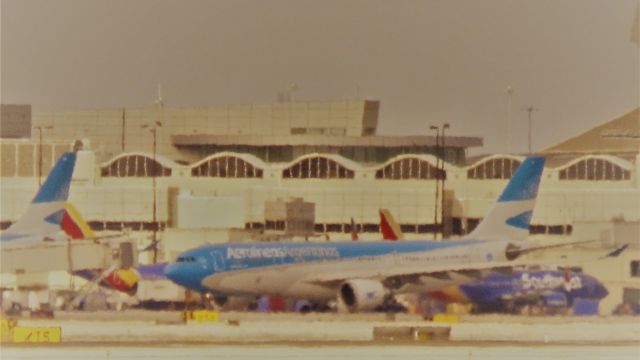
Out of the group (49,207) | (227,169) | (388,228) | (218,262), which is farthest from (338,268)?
(227,169)

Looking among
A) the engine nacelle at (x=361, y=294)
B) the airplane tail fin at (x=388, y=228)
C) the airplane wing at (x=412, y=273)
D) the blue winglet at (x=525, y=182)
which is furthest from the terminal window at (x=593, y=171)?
the engine nacelle at (x=361, y=294)

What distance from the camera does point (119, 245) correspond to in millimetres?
105938

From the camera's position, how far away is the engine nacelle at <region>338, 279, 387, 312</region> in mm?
90825

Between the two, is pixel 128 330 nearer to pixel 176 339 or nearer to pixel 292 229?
pixel 176 339

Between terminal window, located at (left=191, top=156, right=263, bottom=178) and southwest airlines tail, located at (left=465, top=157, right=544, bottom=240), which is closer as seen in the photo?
southwest airlines tail, located at (left=465, top=157, right=544, bottom=240)

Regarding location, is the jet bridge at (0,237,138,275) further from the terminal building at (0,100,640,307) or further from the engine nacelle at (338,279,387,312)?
the engine nacelle at (338,279,387,312)

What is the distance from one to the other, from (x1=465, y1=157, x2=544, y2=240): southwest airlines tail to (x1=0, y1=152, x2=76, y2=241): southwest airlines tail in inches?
863

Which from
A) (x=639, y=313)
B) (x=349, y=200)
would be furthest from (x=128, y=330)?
(x=349, y=200)

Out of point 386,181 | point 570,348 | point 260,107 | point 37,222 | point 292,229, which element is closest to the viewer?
point 570,348

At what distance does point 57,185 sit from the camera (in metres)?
107

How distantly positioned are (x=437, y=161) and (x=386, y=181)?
16.8ft

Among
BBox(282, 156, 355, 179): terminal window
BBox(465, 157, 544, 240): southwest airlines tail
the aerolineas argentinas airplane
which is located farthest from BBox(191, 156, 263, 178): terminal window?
the aerolineas argentinas airplane

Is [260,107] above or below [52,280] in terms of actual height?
above

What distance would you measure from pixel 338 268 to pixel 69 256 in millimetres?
14974
